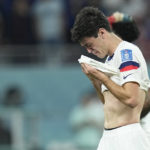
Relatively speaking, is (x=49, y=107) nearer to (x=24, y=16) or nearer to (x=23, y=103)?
(x=23, y=103)

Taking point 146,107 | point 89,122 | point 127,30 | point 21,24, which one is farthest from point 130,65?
point 21,24

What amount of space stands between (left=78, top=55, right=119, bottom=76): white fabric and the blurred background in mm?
6050

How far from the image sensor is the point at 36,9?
44.5 feet

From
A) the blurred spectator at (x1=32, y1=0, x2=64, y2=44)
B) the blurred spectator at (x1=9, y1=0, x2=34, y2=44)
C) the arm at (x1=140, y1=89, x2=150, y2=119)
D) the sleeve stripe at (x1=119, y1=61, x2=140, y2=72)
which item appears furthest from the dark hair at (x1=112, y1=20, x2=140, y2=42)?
the blurred spectator at (x1=9, y1=0, x2=34, y2=44)

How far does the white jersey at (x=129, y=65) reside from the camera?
254 inches

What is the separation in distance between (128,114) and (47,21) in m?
6.94

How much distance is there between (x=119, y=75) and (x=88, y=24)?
52 centimetres

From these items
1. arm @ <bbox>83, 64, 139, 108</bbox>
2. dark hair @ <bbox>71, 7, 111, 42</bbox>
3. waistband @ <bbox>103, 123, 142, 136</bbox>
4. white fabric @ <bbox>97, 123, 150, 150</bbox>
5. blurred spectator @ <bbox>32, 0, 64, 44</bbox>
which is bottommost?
white fabric @ <bbox>97, 123, 150, 150</bbox>

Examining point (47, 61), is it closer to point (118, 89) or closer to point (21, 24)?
point (21, 24)

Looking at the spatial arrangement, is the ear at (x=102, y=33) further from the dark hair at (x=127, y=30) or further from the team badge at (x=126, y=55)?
the dark hair at (x=127, y=30)

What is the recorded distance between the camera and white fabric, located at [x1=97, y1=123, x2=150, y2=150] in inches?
261

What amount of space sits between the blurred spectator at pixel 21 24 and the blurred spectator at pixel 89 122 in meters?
1.92

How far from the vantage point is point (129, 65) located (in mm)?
Answer: 6465

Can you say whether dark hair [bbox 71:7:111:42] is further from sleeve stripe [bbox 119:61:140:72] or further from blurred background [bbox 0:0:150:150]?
blurred background [bbox 0:0:150:150]
